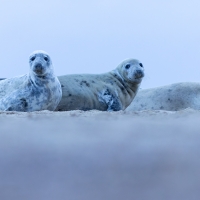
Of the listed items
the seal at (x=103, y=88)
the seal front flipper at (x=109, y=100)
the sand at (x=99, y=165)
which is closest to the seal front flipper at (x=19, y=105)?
the seal at (x=103, y=88)

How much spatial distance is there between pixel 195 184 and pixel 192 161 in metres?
0.01

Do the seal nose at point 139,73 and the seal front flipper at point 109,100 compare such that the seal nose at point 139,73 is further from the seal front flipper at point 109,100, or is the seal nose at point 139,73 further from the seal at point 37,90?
the seal at point 37,90

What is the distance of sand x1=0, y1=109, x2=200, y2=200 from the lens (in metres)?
0.26

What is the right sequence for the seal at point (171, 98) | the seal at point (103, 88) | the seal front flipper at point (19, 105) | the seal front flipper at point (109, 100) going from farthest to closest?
the seal at point (171, 98) → the seal front flipper at point (109, 100) → the seal at point (103, 88) → the seal front flipper at point (19, 105)

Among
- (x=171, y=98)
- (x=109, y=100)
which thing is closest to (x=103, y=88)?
(x=109, y=100)

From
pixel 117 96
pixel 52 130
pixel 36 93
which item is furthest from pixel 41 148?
pixel 117 96

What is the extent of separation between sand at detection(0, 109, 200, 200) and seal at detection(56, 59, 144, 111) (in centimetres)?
229

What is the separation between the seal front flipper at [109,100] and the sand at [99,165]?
2543mm

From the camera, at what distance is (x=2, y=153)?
0.28 m

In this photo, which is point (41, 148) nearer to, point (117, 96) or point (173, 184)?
point (173, 184)

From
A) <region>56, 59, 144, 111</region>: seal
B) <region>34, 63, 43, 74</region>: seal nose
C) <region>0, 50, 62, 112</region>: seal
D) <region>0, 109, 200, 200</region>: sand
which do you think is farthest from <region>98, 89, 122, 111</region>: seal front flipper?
<region>0, 109, 200, 200</region>: sand

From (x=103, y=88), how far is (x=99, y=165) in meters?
2.71

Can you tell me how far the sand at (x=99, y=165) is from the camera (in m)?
0.26

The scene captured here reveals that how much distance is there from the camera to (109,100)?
9.54ft
